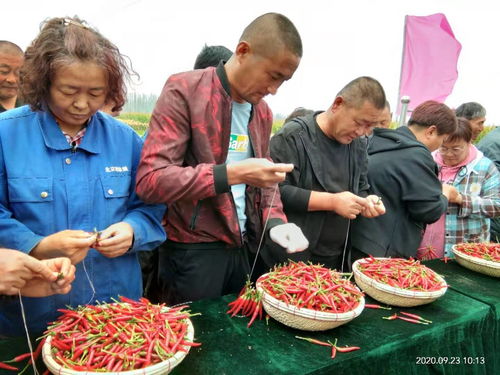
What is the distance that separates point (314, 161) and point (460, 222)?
1768 millimetres

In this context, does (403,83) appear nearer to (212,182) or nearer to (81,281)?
(212,182)

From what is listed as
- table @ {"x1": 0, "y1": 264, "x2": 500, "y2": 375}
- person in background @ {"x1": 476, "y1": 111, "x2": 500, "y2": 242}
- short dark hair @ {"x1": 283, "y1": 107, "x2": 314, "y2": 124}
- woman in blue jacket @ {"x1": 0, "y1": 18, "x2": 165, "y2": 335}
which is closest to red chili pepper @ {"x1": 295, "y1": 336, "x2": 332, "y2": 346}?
table @ {"x1": 0, "y1": 264, "x2": 500, "y2": 375}

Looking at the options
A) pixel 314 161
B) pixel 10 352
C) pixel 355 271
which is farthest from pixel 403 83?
pixel 10 352

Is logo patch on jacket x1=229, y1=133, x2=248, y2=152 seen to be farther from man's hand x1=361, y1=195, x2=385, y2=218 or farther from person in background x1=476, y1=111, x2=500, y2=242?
person in background x1=476, y1=111, x2=500, y2=242

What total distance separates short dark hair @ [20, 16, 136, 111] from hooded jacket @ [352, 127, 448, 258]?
2.02 metres

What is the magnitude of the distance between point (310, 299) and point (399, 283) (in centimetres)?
65

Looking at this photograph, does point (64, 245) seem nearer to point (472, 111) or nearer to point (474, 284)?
point (474, 284)

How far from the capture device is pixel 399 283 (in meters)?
1.99

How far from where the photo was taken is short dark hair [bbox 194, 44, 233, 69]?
2.72m

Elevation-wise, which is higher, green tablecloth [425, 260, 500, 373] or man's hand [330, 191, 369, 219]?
man's hand [330, 191, 369, 219]

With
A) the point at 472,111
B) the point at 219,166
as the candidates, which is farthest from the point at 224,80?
the point at 472,111

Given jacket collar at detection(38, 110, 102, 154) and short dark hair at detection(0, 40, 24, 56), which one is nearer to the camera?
jacket collar at detection(38, 110, 102, 154)

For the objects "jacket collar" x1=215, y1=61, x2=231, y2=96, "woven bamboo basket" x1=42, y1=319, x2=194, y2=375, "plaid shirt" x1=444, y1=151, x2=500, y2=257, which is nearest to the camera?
"woven bamboo basket" x1=42, y1=319, x2=194, y2=375

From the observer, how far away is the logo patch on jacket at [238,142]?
1.97 meters
